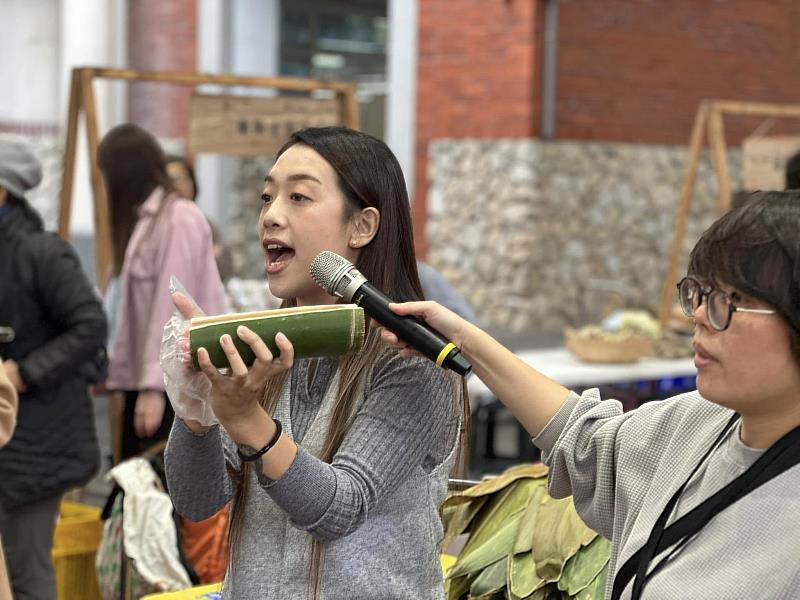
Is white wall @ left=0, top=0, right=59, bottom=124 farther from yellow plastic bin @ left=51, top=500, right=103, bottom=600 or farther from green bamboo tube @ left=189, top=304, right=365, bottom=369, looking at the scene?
green bamboo tube @ left=189, top=304, right=365, bottom=369

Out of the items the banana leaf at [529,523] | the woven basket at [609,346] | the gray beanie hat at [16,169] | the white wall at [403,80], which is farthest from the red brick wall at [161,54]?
the banana leaf at [529,523]

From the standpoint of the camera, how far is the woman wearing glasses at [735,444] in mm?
1619

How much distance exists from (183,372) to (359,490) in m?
0.32

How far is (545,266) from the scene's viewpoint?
1145 centimetres

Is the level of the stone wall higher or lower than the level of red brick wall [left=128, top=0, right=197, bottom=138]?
lower

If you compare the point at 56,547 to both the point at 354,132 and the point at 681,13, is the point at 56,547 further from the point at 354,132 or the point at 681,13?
the point at 681,13

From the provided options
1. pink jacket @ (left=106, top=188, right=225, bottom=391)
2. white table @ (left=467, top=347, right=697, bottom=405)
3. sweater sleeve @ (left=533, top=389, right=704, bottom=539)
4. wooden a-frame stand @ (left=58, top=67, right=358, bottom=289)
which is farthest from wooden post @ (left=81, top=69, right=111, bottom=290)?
sweater sleeve @ (left=533, top=389, right=704, bottom=539)

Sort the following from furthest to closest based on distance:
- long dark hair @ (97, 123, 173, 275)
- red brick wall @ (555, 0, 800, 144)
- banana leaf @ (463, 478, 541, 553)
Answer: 1. red brick wall @ (555, 0, 800, 144)
2. long dark hair @ (97, 123, 173, 275)
3. banana leaf @ (463, 478, 541, 553)

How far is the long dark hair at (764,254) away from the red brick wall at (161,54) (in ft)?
39.9

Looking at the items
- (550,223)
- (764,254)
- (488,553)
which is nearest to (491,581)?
(488,553)

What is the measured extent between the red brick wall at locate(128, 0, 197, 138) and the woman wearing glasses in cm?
1214

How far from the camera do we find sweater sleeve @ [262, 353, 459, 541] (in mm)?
1889

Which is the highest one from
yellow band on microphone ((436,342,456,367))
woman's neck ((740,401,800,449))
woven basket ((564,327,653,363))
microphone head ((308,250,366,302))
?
microphone head ((308,250,366,302))

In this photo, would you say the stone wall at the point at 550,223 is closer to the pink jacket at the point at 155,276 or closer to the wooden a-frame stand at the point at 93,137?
the wooden a-frame stand at the point at 93,137
